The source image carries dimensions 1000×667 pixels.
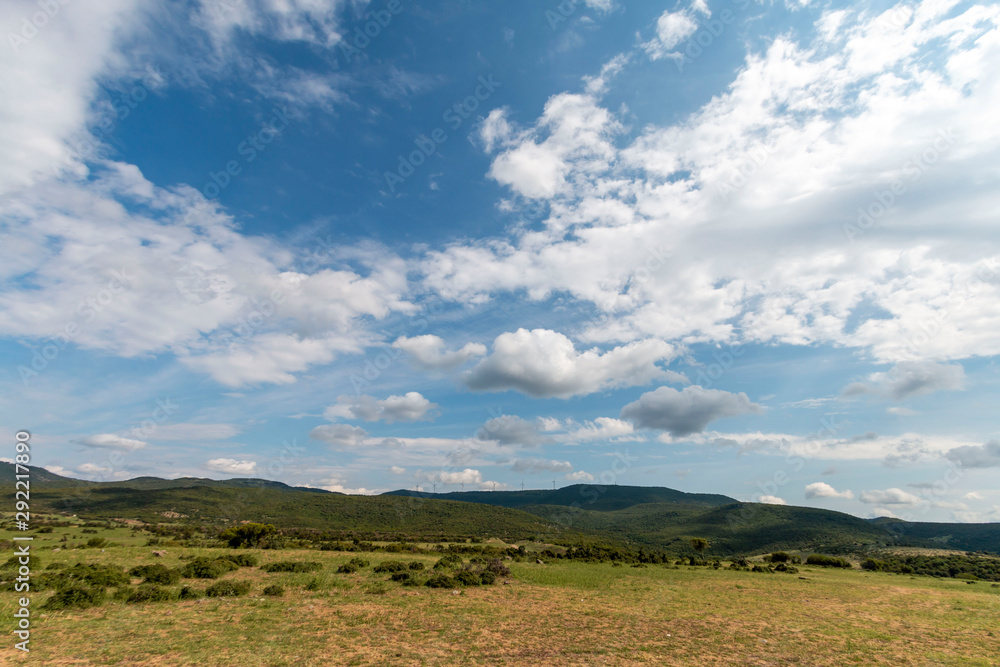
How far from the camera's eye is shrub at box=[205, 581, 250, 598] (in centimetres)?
2591

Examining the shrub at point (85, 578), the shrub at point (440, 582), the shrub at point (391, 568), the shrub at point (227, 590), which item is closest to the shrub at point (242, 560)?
the shrub at point (85, 578)

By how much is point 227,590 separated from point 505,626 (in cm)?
1789

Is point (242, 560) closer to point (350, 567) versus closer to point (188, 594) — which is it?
point (350, 567)

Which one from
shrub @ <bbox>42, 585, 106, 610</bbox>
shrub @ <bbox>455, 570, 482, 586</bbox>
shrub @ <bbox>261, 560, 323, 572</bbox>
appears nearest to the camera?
shrub @ <bbox>42, 585, 106, 610</bbox>

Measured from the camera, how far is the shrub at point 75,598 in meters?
20.9

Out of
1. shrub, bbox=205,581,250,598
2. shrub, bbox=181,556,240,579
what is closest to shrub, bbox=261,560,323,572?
shrub, bbox=181,556,240,579

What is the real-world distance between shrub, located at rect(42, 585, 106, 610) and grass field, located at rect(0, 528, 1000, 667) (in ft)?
1.96

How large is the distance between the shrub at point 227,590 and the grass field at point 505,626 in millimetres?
1098

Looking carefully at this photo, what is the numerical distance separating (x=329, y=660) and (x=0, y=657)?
11.0m

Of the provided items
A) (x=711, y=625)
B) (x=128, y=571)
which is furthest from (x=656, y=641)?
(x=128, y=571)

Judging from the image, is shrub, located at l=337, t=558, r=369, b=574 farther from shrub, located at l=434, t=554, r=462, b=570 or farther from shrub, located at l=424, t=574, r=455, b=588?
shrub, located at l=424, t=574, r=455, b=588

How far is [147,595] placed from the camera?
933 inches

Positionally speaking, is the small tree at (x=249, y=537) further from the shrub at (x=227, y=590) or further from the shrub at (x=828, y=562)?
the shrub at (x=828, y=562)

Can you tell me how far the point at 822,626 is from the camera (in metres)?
24.1
